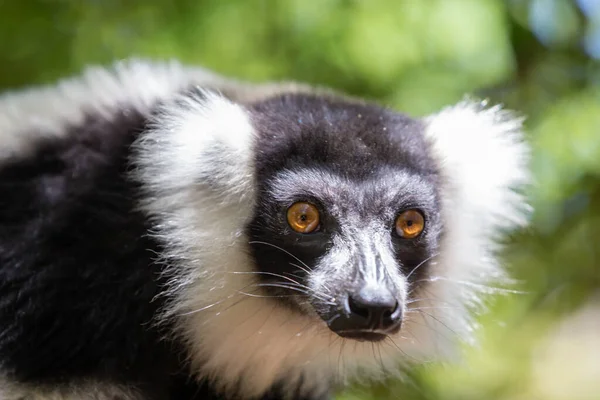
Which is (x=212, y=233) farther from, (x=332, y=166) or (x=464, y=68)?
(x=464, y=68)

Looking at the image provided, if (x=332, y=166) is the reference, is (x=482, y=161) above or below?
above

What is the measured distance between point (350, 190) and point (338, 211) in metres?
0.08

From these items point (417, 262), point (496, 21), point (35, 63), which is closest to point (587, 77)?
point (496, 21)

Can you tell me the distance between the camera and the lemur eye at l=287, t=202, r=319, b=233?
8.04ft

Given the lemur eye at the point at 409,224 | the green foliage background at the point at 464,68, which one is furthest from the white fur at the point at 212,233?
the green foliage background at the point at 464,68

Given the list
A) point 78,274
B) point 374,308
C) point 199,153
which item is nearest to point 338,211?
point 374,308

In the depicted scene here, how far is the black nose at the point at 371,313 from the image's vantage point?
2160 millimetres

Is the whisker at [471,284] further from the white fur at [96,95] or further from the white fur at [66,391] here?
the white fur at [66,391]

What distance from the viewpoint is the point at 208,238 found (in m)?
2.57

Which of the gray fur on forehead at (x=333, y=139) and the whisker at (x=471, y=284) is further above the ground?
the gray fur on forehead at (x=333, y=139)

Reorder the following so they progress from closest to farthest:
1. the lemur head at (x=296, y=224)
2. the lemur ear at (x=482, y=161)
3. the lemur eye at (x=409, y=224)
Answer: the lemur head at (x=296, y=224) < the lemur eye at (x=409, y=224) < the lemur ear at (x=482, y=161)

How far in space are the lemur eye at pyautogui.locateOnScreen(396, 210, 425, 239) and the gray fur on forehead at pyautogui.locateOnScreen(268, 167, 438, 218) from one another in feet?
0.11

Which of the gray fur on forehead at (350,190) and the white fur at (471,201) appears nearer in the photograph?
the gray fur on forehead at (350,190)

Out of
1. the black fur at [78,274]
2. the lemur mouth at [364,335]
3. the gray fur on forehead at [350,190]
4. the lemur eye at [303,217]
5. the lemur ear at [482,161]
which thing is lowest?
the black fur at [78,274]
